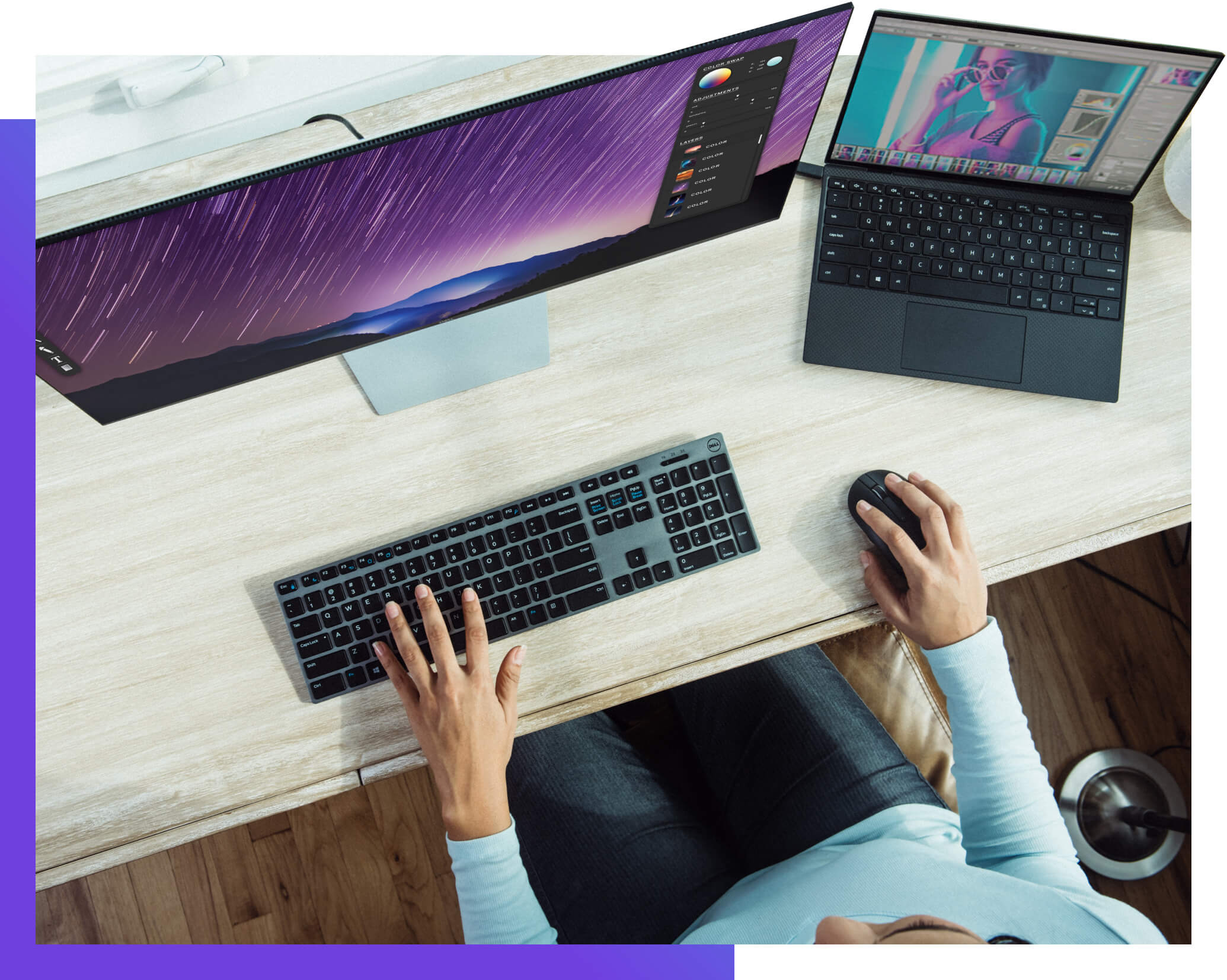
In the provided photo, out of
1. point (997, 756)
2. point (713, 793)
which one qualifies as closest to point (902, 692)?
point (997, 756)

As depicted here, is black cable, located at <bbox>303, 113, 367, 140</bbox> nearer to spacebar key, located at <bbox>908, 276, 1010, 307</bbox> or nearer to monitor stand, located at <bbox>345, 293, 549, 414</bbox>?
monitor stand, located at <bbox>345, 293, 549, 414</bbox>

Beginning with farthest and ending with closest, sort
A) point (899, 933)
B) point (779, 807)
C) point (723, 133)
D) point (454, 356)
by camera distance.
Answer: point (779, 807), point (454, 356), point (899, 933), point (723, 133)

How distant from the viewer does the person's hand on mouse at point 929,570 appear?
2.79 feet

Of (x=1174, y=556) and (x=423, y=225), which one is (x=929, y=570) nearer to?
(x=423, y=225)

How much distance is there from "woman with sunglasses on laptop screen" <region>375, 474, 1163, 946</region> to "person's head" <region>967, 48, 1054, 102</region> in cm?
Result: 39

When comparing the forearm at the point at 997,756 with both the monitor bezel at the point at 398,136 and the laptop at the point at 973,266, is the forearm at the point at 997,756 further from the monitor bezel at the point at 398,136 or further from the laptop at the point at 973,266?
the monitor bezel at the point at 398,136

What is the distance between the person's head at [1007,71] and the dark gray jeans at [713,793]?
0.70 metres

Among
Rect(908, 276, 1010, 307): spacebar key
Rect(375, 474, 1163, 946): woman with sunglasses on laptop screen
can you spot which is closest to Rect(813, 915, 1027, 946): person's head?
Rect(375, 474, 1163, 946): woman with sunglasses on laptop screen

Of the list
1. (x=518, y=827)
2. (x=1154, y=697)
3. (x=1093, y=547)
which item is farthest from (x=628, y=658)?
(x=1154, y=697)

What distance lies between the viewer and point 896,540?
84 cm

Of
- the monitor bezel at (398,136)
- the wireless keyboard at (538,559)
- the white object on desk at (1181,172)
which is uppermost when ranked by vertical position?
the monitor bezel at (398,136)

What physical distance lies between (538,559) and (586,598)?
2.6 inches

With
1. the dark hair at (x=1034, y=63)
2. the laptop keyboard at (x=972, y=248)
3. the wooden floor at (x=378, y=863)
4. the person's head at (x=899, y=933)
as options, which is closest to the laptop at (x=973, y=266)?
the laptop keyboard at (x=972, y=248)
